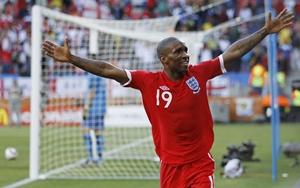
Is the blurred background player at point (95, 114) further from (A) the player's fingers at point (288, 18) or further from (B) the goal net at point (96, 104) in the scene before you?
(A) the player's fingers at point (288, 18)

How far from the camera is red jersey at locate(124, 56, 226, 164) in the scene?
7.14 m

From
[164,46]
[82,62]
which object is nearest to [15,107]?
[82,62]

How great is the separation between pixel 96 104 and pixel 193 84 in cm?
837

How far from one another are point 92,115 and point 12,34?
20067mm

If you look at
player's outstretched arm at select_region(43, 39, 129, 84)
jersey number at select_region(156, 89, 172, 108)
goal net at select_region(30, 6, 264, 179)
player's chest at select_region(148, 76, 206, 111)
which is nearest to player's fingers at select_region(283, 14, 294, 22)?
player's chest at select_region(148, 76, 206, 111)

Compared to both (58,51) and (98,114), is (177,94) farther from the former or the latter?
(98,114)

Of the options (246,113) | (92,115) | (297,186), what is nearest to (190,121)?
(297,186)

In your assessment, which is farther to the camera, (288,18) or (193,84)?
(288,18)

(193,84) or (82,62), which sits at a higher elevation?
(82,62)

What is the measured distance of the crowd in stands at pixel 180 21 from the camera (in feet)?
100

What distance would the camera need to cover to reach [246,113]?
2792 centimetres

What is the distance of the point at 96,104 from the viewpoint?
15383mm

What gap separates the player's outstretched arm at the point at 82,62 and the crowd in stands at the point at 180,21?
21831mm

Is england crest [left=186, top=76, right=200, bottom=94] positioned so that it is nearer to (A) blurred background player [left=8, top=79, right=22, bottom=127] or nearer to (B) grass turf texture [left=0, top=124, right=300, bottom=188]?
(B) grass turf texture [left=0, top=124, right=300, bottom=188]
